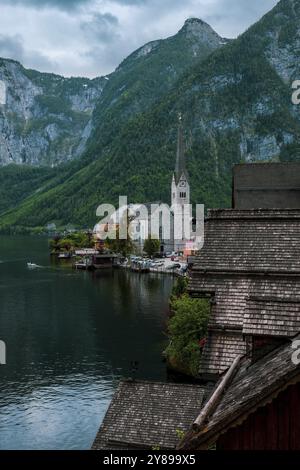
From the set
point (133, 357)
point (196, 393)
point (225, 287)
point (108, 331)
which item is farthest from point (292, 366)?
point (108, 331)

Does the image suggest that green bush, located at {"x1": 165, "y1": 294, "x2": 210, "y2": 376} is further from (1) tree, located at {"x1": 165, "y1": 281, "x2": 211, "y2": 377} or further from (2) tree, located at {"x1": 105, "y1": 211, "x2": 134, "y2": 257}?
(2) tree, located at {"x1": 105, "y1": 211, "x2": 134, "y2": 257}

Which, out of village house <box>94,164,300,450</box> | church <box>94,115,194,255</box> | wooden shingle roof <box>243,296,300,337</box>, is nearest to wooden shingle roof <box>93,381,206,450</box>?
village house <box>94,164,300,450</box>

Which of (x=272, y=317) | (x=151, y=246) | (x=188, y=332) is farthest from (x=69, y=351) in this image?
(x=151, y=246)

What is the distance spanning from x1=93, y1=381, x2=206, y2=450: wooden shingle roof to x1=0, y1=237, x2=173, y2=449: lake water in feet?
39.7

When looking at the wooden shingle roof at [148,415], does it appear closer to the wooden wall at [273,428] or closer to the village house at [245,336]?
the village house at [245,336]

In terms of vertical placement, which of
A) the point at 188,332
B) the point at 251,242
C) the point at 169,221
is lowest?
the point at 188,332

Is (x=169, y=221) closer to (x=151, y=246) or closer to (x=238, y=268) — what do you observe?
(x=151, y=246)

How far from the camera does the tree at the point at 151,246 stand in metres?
138

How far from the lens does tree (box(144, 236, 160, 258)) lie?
138 meters

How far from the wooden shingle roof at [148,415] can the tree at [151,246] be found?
381 feet

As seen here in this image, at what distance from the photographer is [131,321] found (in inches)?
2520

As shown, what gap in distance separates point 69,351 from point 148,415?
33.2 m

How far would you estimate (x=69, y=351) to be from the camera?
171 feet
